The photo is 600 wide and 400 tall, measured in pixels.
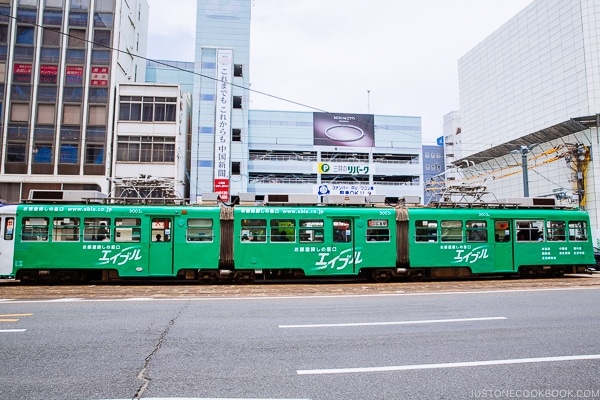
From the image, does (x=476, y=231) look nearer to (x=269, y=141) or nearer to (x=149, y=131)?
(x=149, y=131)

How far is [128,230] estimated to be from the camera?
604 inches

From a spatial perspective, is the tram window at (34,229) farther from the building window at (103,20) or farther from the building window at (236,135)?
the building window at (236,135)

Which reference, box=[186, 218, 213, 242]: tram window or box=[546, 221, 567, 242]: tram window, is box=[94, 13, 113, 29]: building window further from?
box=[546, 221, 567, 242]: tram window

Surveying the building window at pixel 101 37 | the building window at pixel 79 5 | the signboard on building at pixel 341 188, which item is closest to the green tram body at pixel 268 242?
the building window at pixel 101 37

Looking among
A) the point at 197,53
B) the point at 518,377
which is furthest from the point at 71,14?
the point at 518,377

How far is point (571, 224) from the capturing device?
18.0m

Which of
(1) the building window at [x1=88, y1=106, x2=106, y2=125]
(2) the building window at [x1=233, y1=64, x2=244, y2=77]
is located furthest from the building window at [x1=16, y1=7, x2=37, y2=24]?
(2) the building window at [x1=233, y1=64, x2=244, y2=77]

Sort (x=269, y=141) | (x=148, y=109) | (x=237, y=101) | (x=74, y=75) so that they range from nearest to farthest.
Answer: (x=74, y=75)
(x=148, y=109)
(x=237, y=101)
(x=269, y=141)

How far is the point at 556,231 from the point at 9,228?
20978mm

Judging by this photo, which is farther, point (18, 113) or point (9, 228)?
point (18, 113)

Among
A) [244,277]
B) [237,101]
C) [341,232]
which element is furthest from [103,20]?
[341,232]

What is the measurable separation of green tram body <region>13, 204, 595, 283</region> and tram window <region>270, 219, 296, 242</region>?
0.12 ft

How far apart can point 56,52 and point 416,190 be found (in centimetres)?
4125

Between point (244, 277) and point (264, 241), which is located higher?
point (264, 241)
